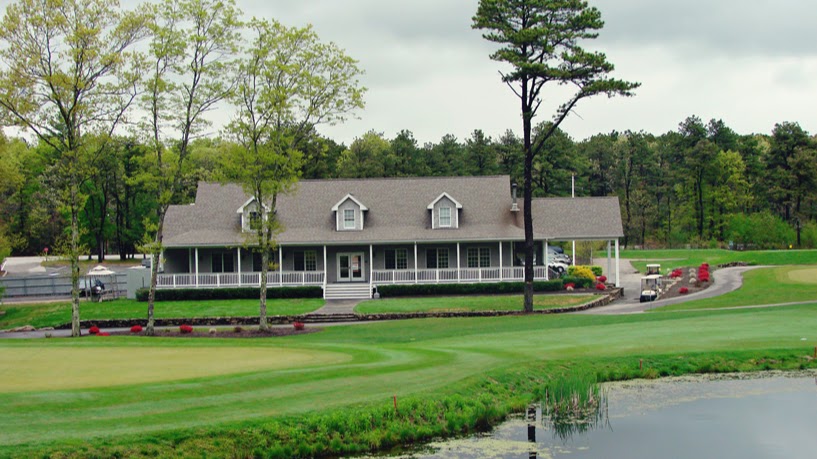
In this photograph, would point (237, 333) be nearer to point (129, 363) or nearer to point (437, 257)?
point (129, 363)

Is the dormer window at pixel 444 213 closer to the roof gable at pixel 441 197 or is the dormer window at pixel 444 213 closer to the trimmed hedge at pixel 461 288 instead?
the roof gable at pixel 441 197

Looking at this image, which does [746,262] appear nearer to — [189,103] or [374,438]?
[189,103]

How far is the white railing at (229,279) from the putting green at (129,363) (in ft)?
75.5

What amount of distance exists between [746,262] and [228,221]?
35.3 metres

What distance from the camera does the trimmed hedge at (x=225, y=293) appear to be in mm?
48219

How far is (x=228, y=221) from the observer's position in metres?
52.6

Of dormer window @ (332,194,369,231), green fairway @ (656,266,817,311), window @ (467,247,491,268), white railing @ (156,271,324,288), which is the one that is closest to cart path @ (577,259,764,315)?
green fairway @ (656,266,817,311)

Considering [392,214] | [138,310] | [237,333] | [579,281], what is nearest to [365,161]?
[392,214]

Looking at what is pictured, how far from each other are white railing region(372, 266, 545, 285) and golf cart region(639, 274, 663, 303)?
5.69m

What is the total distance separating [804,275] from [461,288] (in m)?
19.2

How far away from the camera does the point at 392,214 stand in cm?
5284

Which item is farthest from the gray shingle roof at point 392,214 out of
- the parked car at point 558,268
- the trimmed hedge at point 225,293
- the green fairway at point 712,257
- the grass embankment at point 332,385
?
the grass embankment at point 332,385

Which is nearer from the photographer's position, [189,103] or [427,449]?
[427,449]

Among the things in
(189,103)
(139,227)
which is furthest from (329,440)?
(139,227)
